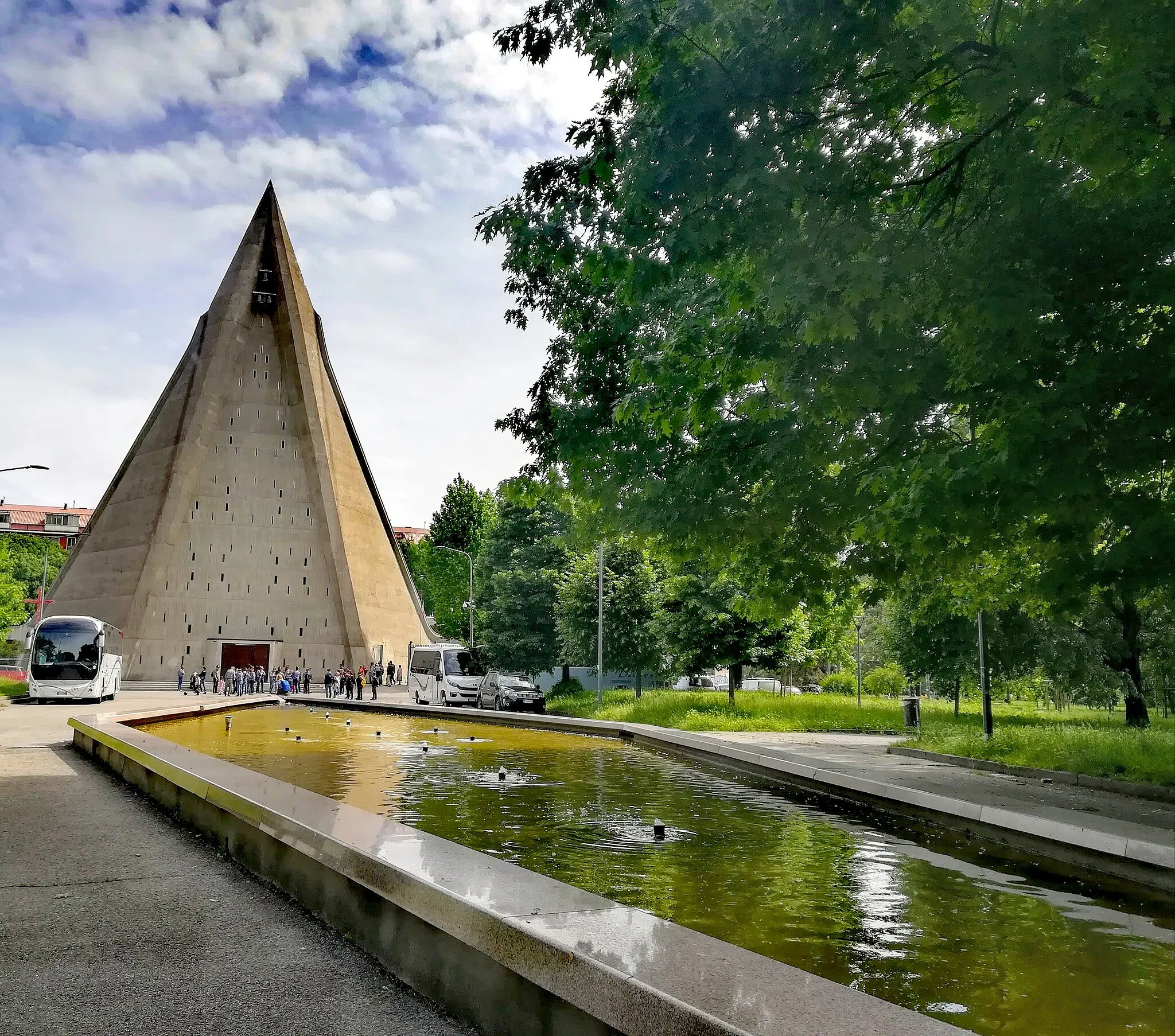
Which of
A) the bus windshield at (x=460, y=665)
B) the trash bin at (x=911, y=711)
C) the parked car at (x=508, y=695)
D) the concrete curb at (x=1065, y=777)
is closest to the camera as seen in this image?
the concrete curb at (x=1065, y=777)

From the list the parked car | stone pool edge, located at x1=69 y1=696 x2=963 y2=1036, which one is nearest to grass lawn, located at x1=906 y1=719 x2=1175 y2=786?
stone pool edge, located at x1=69 y1=696 x2=963 y2=1036

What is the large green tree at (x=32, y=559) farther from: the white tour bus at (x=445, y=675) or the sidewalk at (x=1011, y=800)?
the sidewalk at (x=1011, y=800)

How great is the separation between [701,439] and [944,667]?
60.9ft

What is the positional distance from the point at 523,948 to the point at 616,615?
33717 millimetres

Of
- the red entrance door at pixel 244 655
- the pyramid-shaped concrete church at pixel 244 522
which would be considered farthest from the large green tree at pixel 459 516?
the red entrance door at pixel 244 655

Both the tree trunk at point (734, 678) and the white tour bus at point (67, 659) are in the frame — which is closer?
the tree trunk at point (734, 678)

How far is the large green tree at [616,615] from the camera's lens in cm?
3731

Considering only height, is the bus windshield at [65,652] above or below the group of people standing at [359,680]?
above

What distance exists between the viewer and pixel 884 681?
51094 millimetres

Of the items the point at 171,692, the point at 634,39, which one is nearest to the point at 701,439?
the point at 634,39

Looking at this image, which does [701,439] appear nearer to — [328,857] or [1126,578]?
[1126,578]

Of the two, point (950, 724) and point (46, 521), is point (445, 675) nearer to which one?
point (950, 724)

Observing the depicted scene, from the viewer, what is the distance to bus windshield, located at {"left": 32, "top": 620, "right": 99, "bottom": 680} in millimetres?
37344

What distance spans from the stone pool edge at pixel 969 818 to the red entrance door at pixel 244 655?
53455 millimetres
